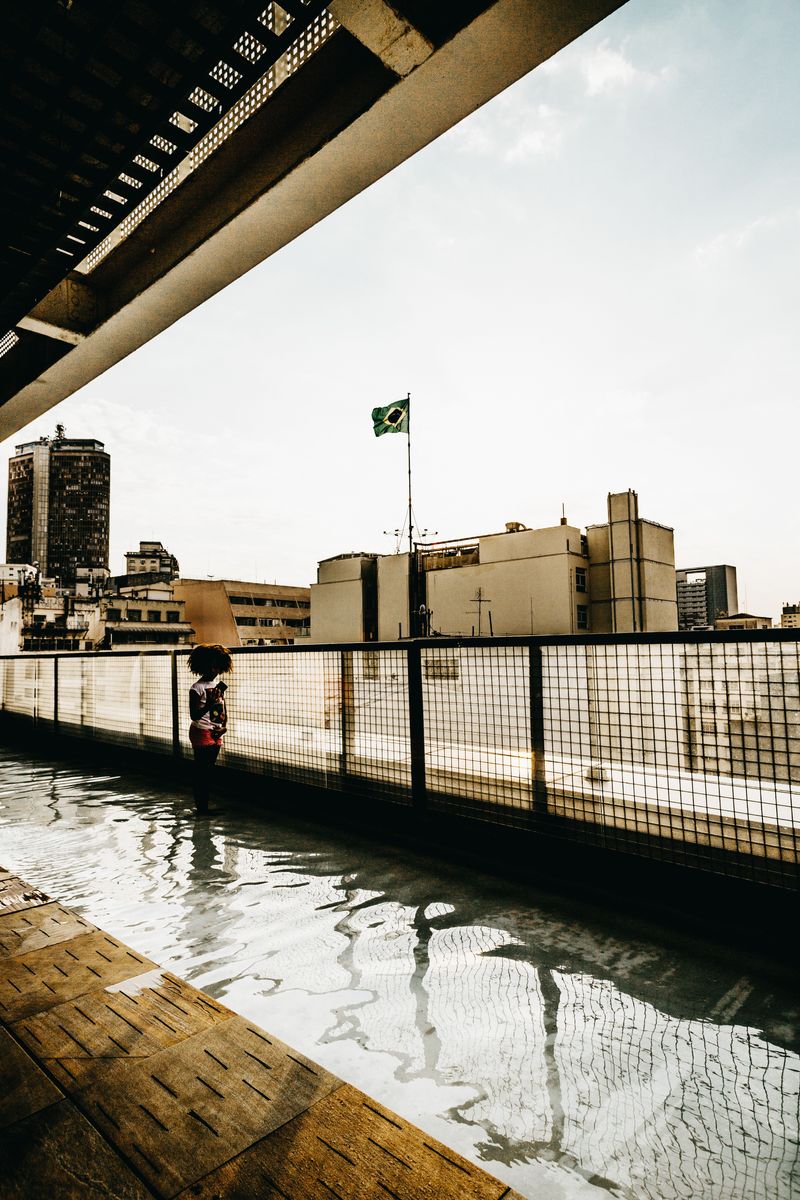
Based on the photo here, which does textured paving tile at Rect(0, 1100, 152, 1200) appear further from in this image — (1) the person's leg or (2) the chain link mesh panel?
(1) the person's leg

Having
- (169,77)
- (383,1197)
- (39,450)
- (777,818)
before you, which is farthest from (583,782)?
(39,450)

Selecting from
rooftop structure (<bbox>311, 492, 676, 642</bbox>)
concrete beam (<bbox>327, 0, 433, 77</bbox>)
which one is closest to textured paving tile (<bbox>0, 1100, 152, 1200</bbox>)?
concrete beam (<bbox>327, 0, 433, 77</bbox>)

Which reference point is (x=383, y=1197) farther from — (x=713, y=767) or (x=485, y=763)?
(x=485, y=763)

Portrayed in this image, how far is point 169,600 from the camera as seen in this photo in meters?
92.9

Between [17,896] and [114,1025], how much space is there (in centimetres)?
173

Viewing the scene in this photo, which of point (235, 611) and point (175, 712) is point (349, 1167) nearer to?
point (175, 712)

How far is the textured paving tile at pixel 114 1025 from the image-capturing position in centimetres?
189

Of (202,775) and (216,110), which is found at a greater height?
(216,110)

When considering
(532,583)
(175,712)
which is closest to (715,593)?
(532,583)

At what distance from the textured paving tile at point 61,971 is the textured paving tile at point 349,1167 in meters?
1.17

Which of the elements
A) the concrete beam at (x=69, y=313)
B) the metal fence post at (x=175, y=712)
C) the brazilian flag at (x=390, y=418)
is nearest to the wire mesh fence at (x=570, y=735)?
the metal fence post at (x=175, y=712)

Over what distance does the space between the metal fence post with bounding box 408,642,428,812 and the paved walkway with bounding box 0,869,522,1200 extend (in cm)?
254

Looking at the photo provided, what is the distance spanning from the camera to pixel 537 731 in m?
3.94

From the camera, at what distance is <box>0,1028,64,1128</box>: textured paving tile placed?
168 centimetres
